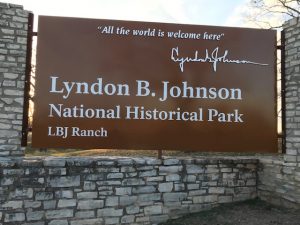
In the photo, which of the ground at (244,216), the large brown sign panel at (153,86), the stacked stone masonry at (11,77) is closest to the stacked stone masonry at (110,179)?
the stacked stone masonry at (11,77)

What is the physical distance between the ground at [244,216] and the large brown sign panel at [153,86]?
117cm

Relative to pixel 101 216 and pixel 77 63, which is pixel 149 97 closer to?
pixel 77 63

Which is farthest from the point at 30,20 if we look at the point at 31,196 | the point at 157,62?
the point at 31,196

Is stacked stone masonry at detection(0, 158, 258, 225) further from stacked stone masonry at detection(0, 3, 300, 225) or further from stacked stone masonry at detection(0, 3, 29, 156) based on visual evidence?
stacked stone masonry at detection(0, 3, 29, 156)

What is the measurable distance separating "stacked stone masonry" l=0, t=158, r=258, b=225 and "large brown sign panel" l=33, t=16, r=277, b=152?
16.6 inches

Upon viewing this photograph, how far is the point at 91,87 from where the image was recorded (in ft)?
26.2

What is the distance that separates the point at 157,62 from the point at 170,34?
64cm

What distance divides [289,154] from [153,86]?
300 centimetres

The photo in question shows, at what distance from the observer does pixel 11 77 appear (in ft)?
24.9

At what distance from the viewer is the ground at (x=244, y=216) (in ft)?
24.5

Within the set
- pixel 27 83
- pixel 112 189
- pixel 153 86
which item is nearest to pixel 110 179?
pixel 112 189

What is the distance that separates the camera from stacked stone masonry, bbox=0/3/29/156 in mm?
7512
